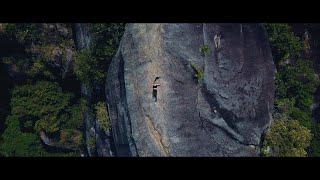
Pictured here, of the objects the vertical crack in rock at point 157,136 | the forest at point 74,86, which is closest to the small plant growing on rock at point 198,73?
the vertical crack in rock at point 157,136

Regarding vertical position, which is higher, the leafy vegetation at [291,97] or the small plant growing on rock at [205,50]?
the small plant growing on rock at [205,50]

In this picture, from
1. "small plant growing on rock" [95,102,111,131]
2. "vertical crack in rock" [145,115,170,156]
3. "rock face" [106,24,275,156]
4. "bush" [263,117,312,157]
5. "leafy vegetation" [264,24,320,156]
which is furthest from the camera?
"small plant growing on rock" [95,102,111,131]

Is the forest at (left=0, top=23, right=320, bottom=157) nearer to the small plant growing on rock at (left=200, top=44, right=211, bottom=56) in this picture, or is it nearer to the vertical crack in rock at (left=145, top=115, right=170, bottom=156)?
the vertical crack in rock at (left=145, top=115, right=170, bottom=156)

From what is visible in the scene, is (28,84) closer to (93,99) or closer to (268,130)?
(93,99)

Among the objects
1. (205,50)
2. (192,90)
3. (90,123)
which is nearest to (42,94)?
(90,123)

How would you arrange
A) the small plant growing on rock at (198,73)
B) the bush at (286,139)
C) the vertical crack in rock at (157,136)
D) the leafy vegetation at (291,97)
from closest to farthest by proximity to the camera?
the vertical crack in rock at (157,136), the small plant growing on rock at (198,73), the bush at (286,139), the leafy vegetation at (291,97)

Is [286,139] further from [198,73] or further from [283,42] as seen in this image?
[198,73]

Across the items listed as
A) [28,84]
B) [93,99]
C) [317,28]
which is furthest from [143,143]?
[317,28]

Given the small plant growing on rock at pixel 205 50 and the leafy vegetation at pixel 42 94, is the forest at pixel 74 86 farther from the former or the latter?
the small plant growing on rock at pixel 205 50

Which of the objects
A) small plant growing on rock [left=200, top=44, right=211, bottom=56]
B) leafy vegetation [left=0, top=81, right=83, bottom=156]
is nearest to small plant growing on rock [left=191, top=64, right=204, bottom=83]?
small plant growing on rock [left=200, top=44, right=211, bottom=56]
